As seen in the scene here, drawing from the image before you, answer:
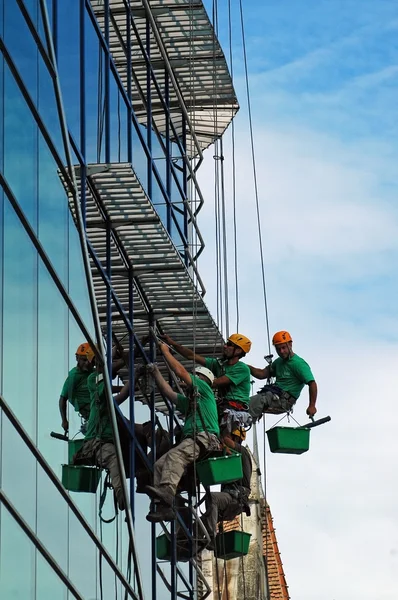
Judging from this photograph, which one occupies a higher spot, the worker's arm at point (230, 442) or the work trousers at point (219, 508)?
the worker's arm at point (230, 442)

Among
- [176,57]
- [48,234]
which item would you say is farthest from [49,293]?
[176,57]

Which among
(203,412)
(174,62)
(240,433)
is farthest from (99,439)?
(174,62)

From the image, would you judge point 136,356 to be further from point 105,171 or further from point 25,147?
point 25,147

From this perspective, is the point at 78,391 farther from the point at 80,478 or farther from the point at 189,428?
the point at 189,428

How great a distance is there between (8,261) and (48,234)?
2.00m

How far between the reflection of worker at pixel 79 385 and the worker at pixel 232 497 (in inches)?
214

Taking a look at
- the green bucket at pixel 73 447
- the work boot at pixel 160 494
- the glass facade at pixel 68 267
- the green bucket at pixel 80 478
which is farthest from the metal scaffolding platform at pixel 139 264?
the green bucket at pixel 80 478

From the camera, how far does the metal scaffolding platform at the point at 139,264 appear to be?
25219 mm

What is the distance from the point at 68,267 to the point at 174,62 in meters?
13.0

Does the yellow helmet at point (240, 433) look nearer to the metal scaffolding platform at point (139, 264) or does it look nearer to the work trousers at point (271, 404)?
the work trousers at point (271, 404)

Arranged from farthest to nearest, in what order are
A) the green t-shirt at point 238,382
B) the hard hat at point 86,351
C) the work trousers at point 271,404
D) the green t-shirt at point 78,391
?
1. the work trousers at point 271,404
2. the green t-shirt at point 238,382
3. the hard hat at point 86,351
4. the green t-shirt at point 78,391

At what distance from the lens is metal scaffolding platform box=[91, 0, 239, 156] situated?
30.3m

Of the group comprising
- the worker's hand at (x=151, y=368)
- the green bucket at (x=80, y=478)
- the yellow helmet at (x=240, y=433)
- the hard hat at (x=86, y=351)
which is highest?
the worker's hand at (x=151, y=368)

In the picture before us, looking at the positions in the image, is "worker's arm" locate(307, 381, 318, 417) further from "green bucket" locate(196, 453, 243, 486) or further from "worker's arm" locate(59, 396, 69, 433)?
"worker's arm" locate(59, 396, 69, 433)
